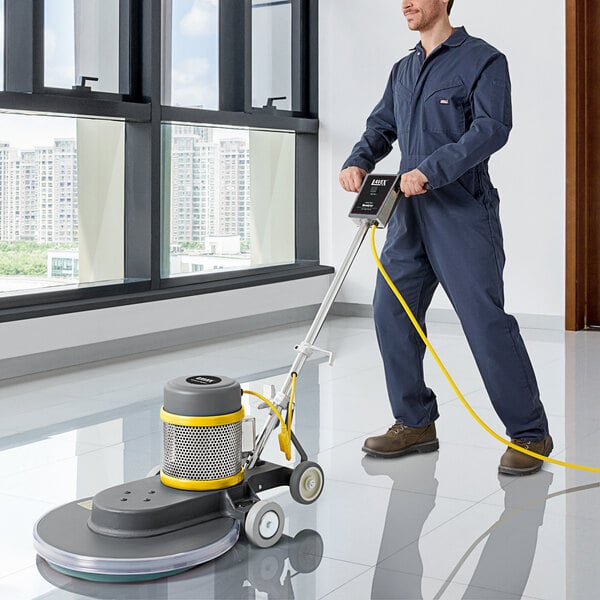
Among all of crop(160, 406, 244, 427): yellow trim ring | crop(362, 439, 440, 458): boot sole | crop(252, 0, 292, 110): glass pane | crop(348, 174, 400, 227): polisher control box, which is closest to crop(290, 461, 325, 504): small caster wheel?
crop(160, 406, 244, 427): yellow trim ring

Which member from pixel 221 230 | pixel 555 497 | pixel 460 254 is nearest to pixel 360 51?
pixel 221 230

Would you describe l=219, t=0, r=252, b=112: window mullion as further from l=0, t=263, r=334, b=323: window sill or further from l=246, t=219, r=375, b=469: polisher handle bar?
l=246, t=219, r=375, b=469: polisher handle bar

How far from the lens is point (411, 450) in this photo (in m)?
2.94

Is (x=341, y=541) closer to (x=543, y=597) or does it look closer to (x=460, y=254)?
(x=543, y=597)

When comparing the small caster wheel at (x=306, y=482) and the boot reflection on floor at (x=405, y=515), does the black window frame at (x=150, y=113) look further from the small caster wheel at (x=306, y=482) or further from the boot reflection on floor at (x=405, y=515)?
the small caster wheel at (x=306, y=482)

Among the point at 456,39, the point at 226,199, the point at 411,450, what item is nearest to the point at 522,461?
the point at 411,450

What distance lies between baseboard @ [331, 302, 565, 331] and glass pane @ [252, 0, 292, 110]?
120 cm

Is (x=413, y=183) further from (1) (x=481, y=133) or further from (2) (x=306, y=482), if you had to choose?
(2) (x=306, y=482)

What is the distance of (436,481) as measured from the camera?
2686mm

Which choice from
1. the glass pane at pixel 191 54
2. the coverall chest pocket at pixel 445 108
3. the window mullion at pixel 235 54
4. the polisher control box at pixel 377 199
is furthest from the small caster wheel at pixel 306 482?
the window mullion at pixel 235 54

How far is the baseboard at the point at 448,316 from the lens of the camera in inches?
210

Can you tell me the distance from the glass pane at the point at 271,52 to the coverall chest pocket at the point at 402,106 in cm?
286

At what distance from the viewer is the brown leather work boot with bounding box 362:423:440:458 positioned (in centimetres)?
292

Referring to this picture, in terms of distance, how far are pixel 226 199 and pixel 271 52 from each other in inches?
36.0
